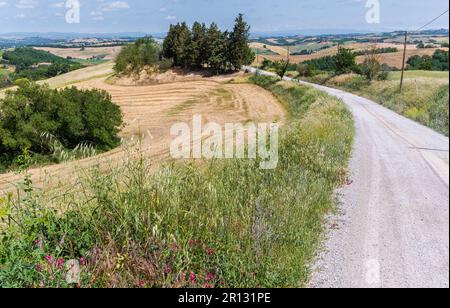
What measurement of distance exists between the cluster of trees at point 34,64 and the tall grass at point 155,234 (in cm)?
7553

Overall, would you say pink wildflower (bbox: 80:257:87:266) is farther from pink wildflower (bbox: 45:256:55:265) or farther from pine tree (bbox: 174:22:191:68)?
pine tree (bbox: 174:22:191:68)

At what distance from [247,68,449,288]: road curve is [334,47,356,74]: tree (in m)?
50.9

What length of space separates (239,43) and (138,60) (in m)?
24.8

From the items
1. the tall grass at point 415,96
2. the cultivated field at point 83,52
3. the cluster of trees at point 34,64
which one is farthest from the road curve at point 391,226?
the cultivated field at point 83,52

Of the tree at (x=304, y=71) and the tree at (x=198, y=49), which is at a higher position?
the tree at (x=198, y=49)

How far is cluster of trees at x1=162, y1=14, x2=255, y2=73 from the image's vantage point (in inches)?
2800

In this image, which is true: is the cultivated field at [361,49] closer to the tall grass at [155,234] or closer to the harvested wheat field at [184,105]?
the harvested wheat field at [184,105]

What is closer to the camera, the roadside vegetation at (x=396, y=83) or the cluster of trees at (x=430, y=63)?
the roadside vegetation at (x=396, y=83)

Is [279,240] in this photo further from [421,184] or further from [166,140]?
[166,140]

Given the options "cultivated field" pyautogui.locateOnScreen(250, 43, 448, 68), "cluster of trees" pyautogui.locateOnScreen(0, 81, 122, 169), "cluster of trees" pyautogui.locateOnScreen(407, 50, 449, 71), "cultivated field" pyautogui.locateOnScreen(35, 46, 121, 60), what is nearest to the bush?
"cultivated field" pyautogui.locateOnScreen(250, 43, 448, 68)

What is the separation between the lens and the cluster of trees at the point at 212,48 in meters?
71.1

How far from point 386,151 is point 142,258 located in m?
12.0

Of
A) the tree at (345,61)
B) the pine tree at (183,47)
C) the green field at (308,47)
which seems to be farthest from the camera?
the green field at (308,47)
